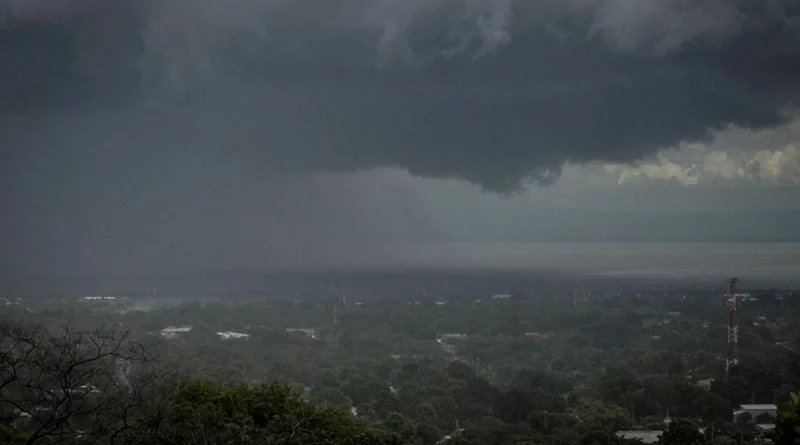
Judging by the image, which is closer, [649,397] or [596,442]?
[596,442]

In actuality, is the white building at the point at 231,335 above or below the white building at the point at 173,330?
below

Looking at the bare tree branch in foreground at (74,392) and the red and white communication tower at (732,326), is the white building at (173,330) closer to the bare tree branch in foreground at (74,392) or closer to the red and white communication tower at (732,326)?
the red and white communication tower at (732,326)

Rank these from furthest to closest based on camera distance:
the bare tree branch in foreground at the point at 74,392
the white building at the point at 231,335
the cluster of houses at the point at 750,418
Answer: the white building at the point at 231,335
the cluster of houses at the point at 750,418
the bare tree branch in foreground at the point at 74,392

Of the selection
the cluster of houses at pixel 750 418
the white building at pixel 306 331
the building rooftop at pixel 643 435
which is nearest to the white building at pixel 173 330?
the white building at pixel 306 331

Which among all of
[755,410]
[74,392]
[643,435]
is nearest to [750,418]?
[755,410]

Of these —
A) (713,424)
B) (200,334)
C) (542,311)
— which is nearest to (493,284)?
(542,311)

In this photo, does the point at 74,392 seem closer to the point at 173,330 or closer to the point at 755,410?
the point at 755,410

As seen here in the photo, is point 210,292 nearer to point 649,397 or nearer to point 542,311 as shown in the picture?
point 542,311

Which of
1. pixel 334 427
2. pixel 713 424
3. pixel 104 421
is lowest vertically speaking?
pixel 713 424

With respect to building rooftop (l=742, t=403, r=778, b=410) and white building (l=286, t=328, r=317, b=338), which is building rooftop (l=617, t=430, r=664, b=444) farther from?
white building (l=286, t=328, r=317, b=338)
